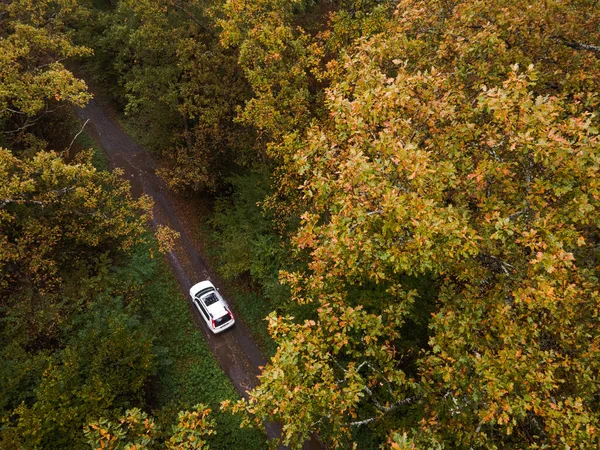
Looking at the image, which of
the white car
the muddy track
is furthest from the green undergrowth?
the white car

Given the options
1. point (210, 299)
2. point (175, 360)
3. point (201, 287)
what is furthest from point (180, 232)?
point (175, 360)

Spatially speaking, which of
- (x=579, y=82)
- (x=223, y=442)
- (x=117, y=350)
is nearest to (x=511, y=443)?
(x=579, y=82)

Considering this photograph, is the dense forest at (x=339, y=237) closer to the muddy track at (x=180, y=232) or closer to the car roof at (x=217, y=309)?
the muddy track at (x=180, y=232)

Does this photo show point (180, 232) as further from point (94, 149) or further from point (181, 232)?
point (94, 149)

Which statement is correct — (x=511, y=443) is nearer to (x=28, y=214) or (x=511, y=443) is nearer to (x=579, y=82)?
(x=579, y=82)

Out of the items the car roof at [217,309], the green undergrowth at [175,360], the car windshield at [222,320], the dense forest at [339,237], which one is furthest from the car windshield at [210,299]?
the green undergrowth at [175,360]

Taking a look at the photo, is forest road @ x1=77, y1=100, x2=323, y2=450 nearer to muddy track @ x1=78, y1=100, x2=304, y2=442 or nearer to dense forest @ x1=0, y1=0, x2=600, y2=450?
muddy track @ x1=78, y1=100, x2=304, y2=442
